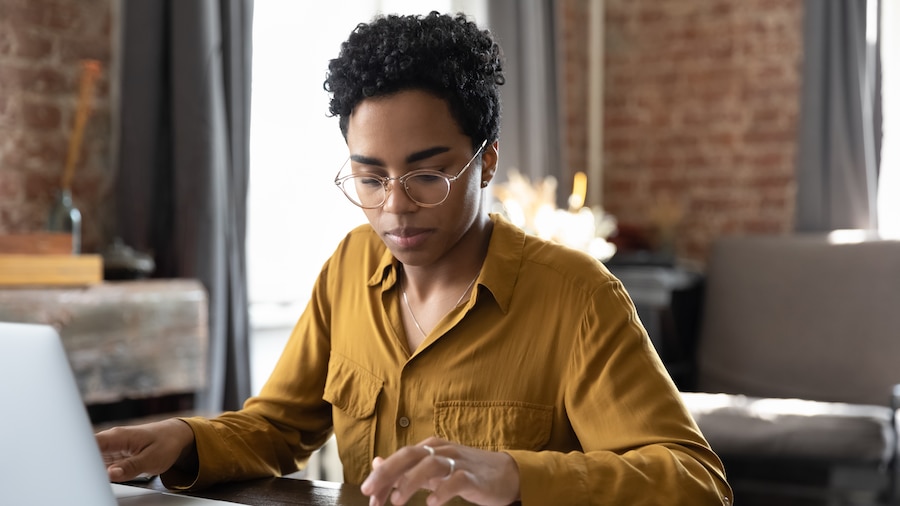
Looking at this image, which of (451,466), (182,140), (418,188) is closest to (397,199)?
(418,188)

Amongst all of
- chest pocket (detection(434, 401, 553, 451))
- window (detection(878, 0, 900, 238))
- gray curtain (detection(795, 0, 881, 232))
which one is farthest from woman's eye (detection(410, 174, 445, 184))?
window (detection(878, 0, 900, 238))

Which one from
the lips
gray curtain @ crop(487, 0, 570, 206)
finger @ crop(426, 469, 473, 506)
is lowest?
finger @ crop(426, 469, 473, 506)

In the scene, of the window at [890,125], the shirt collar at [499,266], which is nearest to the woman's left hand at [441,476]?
the shirt collar at [499,266]

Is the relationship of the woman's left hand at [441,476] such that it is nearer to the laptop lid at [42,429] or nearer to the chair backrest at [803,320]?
the laptop lid at [42,429]

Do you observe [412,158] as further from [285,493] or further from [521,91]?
[521,91]

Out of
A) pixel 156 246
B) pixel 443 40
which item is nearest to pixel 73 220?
pixel 156 246

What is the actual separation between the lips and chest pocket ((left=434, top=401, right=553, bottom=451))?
204 millimetres

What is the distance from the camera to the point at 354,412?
1361 millimetres

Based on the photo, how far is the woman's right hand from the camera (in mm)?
1155

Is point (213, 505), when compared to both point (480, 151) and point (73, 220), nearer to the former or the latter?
point (480, 151)

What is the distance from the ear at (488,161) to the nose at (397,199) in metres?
0.16

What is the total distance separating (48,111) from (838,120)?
2947mm

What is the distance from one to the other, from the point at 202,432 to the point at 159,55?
1901mm

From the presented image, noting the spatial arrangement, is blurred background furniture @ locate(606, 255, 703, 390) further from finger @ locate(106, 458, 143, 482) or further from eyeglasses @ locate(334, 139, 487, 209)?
finger @ locate(106, 458, 143, 482)
